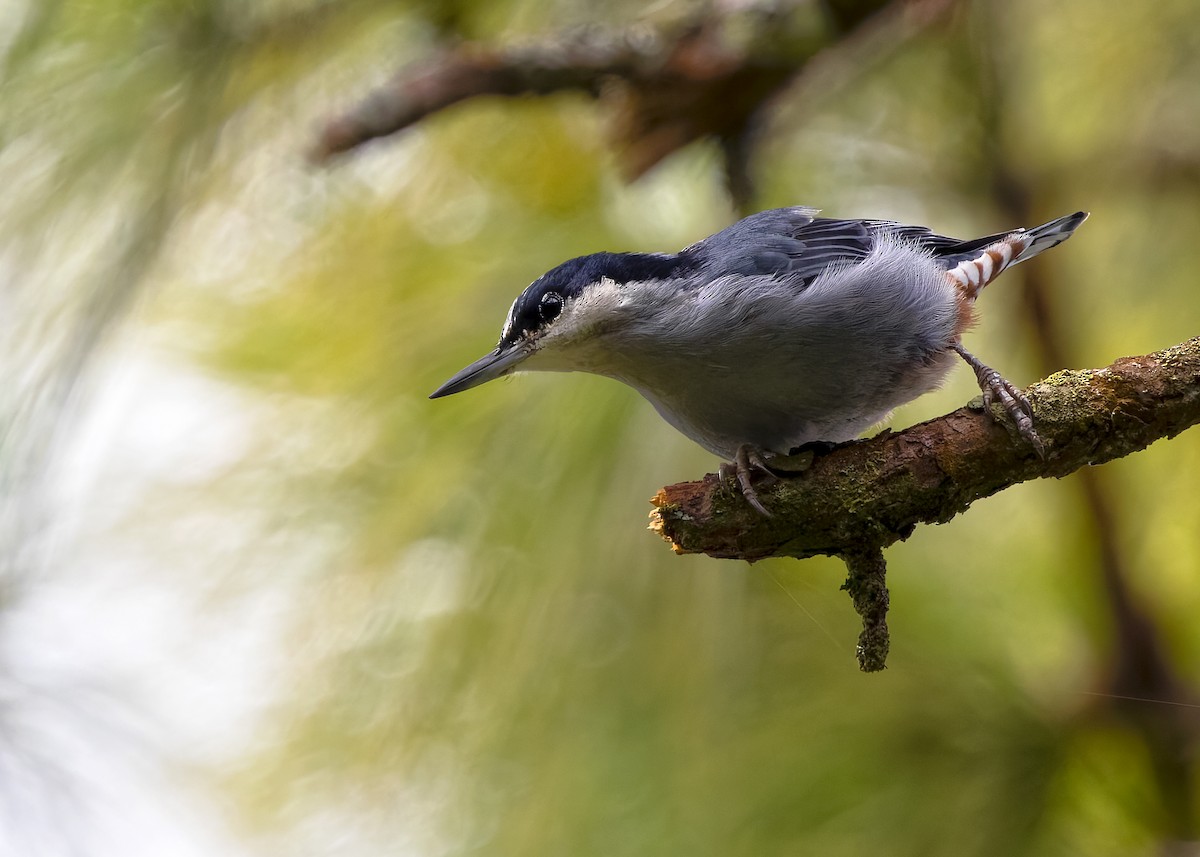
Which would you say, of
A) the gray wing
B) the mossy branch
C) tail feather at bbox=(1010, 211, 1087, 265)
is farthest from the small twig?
tail feather at bbox=(1010, 211, 1087, 265)

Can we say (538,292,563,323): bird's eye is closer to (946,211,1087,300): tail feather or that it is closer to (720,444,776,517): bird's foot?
(720,444,776,517): bird's foot

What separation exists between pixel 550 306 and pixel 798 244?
0.97ft

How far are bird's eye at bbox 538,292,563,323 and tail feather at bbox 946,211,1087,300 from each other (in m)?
0.45

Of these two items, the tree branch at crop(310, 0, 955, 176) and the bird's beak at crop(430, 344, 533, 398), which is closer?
the bird's beak at crop(430, 344, 533, 398)

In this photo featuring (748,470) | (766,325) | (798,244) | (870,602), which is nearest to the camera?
(870,602)

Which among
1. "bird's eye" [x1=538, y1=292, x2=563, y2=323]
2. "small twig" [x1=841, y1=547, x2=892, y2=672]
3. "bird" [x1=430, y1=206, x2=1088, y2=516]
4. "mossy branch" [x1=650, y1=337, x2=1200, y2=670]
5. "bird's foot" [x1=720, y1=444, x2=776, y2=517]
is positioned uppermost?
"bird's eye" [x1=538, y1=292, x2=563, y2=323]

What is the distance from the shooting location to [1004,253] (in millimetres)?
1303

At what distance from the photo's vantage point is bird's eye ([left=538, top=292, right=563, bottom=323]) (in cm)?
127

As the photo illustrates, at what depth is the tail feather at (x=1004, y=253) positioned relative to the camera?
50.0 inches

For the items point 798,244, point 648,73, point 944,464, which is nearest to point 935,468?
point 944,464

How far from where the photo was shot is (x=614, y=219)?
1.64 m

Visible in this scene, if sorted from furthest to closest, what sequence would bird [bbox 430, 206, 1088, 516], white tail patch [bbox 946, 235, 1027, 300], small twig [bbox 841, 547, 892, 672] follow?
white tail patch [bbox 946, 235, 1027, 300], bird [bbox 430, 206, 1088, 516], small twig [bbox 841, 547, 892, 672]

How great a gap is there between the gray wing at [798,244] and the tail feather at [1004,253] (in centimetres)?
1

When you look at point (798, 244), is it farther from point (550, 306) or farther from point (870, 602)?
point (870, 602)
